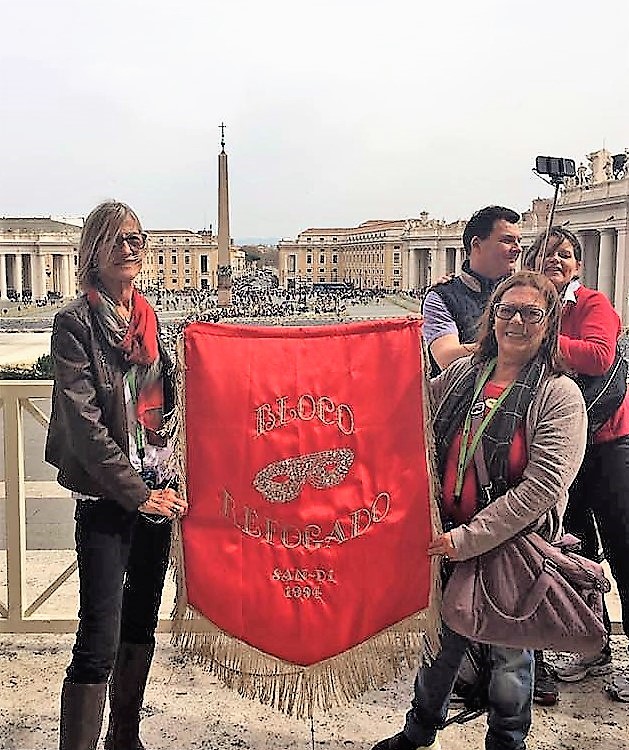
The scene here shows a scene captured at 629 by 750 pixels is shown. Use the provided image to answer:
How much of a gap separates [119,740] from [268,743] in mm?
381

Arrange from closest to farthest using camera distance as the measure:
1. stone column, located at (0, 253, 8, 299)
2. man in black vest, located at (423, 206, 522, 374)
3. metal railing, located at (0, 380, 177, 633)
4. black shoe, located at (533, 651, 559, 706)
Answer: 1. man in black vest, located at (423, 206, 522, 374)
2. black shoe, located at (533, 651, 559, 706)
3. metal railing, located at (0, 380, 177, 633)
4. stone column, located at (0, 253, 8, 299)

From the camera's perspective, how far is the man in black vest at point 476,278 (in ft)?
7.12

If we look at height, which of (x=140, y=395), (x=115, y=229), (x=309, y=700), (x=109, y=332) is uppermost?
(x=115, y=229)

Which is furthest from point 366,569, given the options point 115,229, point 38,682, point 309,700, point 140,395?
point 38,682

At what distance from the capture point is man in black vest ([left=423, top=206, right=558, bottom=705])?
2.17m

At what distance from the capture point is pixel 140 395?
1.85m

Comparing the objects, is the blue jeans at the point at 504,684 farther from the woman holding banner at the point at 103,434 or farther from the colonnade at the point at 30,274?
the colonnade at the point at 30,274

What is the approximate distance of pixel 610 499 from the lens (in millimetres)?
2201

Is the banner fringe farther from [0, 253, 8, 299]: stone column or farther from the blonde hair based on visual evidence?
[0, 253, 8, 299]: stone column

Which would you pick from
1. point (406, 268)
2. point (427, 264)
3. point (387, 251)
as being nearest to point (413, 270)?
point (406, 268)

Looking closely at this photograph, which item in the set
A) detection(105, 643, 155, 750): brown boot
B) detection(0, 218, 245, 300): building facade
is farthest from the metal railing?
detection(105, 643, 155, 750): brown boot

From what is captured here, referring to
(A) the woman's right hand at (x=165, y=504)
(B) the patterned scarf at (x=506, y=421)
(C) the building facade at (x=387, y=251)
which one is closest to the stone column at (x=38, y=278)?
(C) the building facade at (x=387, y=251)

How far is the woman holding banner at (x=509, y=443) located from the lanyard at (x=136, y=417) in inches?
24.9

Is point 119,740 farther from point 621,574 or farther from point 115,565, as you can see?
point 621,574
